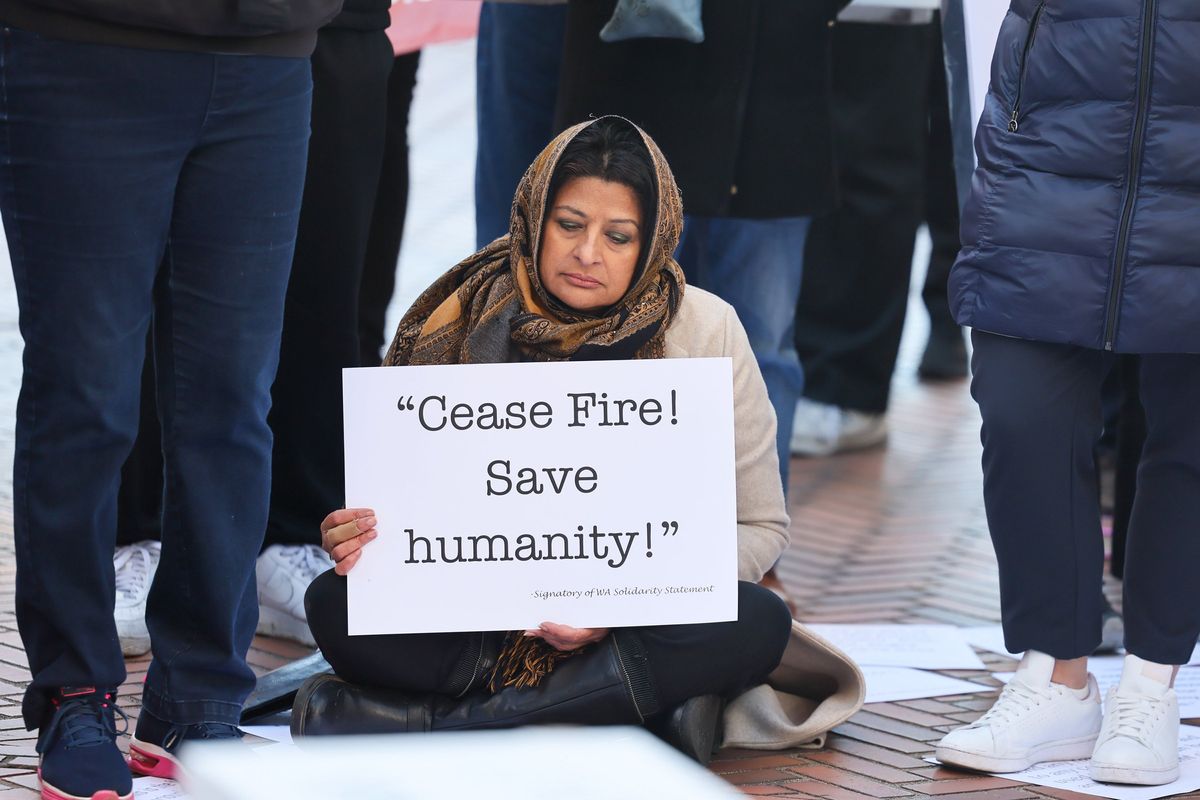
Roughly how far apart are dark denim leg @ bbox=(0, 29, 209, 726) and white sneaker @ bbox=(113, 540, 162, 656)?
0.78 meters

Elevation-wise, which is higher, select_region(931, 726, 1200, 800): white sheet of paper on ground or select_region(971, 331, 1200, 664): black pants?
select_region(971, 331, 1200, 664): black pants

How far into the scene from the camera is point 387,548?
3033 mm

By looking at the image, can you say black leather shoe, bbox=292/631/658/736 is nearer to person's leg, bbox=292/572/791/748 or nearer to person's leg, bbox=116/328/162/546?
person's leg, bbox=292/572/791/748

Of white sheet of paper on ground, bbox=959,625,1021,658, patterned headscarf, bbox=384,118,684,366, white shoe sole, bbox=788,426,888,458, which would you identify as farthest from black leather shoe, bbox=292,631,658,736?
white shoe sole, bbox=788,426,888,458

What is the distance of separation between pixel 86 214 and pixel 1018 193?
5.12 ft

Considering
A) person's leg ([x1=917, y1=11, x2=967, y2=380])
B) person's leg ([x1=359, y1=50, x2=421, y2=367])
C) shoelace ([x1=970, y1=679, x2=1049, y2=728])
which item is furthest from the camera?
person's leg ([x1=917, y1=11, x2=967, y2=380])

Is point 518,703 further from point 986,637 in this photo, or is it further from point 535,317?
point 986,637

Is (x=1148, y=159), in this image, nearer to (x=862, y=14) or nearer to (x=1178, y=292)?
(x=1178, y=292)

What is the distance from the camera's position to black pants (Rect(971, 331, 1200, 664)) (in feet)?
10.7

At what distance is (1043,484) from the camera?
10.8 ft

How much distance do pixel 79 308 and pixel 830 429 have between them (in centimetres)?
378

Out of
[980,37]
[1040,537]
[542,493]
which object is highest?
[980,37]

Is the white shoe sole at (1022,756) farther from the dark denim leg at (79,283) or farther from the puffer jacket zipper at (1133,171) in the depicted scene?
the dark denim leg at (79,283)

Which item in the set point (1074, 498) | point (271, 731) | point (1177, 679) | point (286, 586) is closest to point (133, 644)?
point (286, 586)
